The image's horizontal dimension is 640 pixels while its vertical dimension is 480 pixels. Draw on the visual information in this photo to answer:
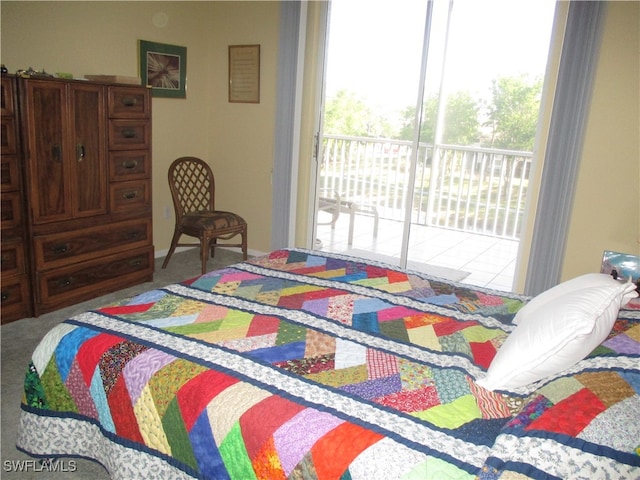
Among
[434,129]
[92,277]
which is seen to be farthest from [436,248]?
[92,277]

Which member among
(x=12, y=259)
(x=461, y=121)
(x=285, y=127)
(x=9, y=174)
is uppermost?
(x=461, y=121)

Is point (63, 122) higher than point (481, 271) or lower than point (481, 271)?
higher

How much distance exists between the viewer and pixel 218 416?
4.42ft

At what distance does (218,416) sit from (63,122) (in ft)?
8.24

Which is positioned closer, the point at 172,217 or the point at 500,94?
the point at 172,217

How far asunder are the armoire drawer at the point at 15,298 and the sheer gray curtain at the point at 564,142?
334 centimetres

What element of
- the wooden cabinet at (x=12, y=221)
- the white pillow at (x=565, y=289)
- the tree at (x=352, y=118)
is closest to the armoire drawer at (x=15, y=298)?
the wooden cabinet at (x=12, y=221)

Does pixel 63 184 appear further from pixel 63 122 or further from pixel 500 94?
pixel 500 94

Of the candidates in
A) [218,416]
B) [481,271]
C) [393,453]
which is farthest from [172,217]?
[393,453]

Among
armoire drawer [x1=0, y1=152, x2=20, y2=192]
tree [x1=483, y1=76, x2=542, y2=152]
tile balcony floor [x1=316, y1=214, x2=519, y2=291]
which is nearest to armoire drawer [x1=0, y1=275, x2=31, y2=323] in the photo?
armoire drawer [x1=0, y1=152, x2=20, y2=192]

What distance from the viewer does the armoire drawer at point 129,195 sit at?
11.6 ft

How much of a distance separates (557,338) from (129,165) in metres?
3.10

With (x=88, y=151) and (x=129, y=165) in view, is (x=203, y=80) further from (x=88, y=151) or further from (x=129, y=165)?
(x=88, y=151)

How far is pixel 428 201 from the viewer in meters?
6.06
